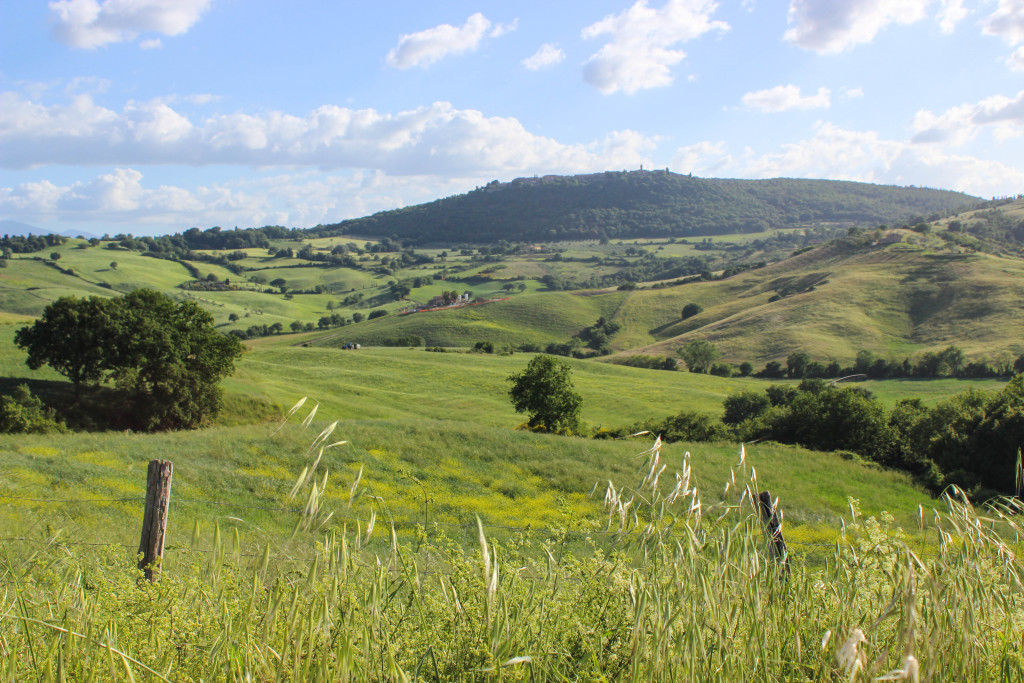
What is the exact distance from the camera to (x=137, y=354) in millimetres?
33656

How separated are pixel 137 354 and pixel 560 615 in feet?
119

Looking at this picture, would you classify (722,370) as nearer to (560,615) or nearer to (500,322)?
(500,322)

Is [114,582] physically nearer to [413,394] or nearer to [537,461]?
[537,461]

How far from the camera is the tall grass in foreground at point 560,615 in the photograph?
9.24ft

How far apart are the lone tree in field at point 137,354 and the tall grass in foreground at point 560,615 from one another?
→ 3424cm

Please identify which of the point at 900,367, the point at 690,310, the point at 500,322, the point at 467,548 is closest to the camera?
the point at 467,548

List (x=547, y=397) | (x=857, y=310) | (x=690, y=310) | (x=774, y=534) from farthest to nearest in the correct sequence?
(x=690, y=310) → (x=857, y=310) → (x=547, y=397) → (x=774, y=534)

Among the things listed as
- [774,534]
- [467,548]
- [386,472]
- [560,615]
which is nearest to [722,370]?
[386,472]

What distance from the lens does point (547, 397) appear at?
131 ft

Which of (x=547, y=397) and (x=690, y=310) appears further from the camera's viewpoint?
(x=690, y=310)

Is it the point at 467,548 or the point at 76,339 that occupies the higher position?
the point at 76,339

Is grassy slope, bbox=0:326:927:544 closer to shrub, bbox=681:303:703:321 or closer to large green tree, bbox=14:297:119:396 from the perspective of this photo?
large green tree, bbox=14:297:119:396

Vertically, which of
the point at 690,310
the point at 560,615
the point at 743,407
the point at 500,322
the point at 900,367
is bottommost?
the point at 743,407

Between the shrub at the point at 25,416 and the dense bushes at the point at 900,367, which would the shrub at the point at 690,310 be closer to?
the dense bushes at the point at 900,367
